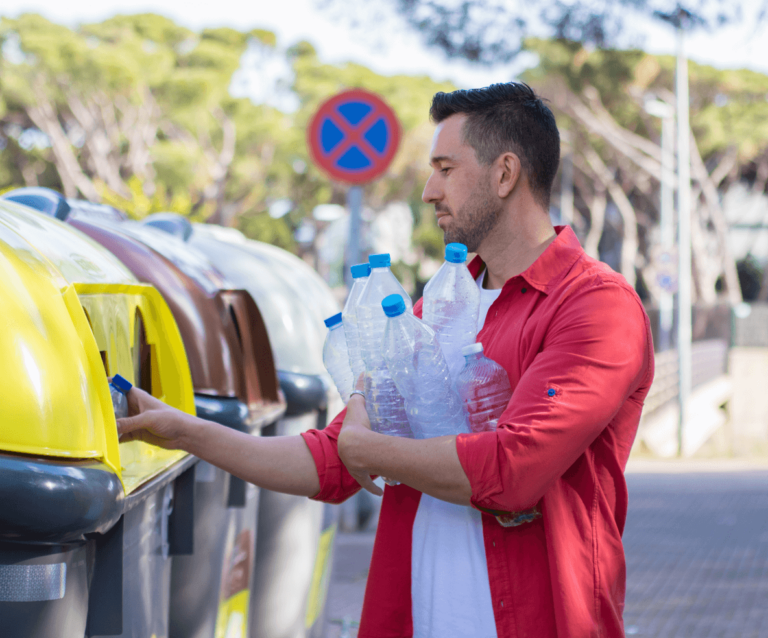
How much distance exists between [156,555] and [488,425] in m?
1.10

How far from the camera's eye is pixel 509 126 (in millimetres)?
2047

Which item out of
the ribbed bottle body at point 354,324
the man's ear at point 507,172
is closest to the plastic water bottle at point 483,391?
the ribbed bottle body at point 354,324

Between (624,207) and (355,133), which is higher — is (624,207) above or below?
below

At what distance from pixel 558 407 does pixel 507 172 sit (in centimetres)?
55

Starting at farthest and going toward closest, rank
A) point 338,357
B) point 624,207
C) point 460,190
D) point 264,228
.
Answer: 1. point 264,228
2. point 624,207
3. point 338,357
4. point 460,190

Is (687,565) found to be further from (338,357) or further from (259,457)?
(259,457)

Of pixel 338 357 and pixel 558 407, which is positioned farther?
pixel 338 357

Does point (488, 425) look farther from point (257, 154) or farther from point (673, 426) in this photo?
point (257, 154)

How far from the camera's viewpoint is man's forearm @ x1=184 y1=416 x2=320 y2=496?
7.06 feet

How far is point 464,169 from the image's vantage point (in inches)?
81.2

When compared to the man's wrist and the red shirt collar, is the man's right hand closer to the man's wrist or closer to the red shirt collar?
the man's wrist

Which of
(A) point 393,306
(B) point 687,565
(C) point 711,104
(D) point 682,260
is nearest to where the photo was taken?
(A) point 393,306

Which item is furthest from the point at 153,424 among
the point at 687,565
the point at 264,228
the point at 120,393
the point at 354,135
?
the point at 264,228

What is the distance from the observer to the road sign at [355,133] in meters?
7.05
